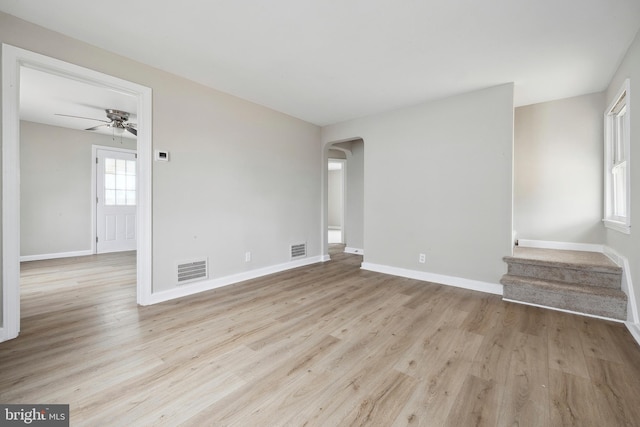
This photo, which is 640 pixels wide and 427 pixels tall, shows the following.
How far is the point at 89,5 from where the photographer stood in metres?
1.93

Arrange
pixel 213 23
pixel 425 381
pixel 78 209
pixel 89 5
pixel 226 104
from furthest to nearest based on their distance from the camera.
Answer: pixel 78 209, pixel 226 104, pixel 213 23, pixel 89 5, pixel 425 381

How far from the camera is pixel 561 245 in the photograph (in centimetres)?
371

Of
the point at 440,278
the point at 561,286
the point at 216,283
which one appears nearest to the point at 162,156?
the point at 216,283

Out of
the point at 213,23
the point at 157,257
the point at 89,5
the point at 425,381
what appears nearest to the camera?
the point at 425,381

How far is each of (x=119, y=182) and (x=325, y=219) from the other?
15.7 feet

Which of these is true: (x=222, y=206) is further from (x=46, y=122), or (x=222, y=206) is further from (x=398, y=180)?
(x=46, y=122)

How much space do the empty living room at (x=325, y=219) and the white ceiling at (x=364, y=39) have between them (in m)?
0.02

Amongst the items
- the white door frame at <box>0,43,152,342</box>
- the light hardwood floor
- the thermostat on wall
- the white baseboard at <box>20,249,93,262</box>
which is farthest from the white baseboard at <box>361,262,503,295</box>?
the white baseboard at <box>20,249,93,262</box>

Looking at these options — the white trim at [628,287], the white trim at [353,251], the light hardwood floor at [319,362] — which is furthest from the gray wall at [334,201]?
the white trim at [628,287]

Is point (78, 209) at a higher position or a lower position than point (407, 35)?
→ lower

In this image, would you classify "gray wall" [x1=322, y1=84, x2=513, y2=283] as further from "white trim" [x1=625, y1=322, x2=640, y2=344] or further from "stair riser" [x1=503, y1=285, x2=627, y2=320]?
"white trim" [x1=625, y1=322, x2=640, y2=344]

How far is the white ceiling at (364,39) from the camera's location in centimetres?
192

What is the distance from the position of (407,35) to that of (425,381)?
103 inches

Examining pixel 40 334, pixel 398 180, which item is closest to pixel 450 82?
pixel 398 180
